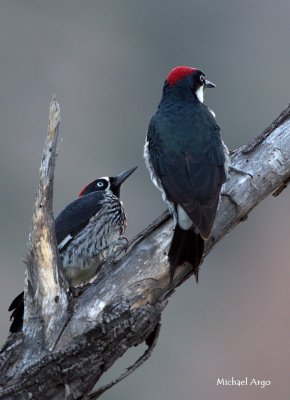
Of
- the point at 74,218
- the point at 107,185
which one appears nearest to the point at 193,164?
the point at 74,218

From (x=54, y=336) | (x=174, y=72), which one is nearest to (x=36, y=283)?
(x=54, y=336)

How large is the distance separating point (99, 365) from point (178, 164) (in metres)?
1.11

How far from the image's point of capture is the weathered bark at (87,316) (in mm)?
3643

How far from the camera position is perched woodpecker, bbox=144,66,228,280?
158 inches

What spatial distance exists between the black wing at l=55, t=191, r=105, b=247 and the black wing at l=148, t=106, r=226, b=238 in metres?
0.80

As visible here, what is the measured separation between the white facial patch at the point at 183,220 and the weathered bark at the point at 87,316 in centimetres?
7

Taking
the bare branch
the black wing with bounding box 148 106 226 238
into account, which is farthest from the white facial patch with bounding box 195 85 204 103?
the bare branch

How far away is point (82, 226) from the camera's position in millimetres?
5266

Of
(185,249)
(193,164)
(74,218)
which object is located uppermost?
(74,218)

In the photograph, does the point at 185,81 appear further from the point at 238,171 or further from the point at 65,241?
the point at 65,241

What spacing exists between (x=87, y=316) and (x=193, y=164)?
0.96m

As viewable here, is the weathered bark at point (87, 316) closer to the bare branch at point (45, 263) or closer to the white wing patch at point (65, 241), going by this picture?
the bare branch at point (45, 263)

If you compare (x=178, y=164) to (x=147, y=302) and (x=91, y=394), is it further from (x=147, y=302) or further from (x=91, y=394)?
(x=91, y=394)

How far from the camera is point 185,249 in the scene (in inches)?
155
